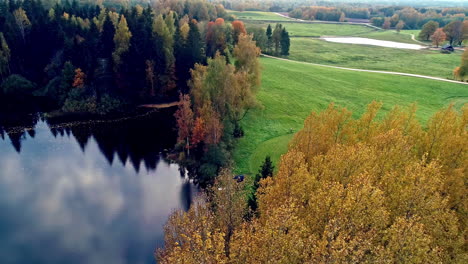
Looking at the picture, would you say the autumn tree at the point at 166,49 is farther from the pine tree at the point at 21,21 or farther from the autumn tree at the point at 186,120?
the pine tree at the point at 21,21

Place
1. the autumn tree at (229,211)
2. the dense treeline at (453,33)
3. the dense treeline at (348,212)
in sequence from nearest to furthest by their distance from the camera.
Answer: the dense treeline at (348,212), the autumn tree at (229,211), the dense treeline at (453,33)

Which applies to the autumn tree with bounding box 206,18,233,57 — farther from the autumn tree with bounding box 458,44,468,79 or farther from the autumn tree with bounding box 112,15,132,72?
the autumn tree with bounding box 458,44,468,79

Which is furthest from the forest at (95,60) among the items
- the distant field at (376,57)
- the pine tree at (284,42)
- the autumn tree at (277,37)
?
the distant field at (376,57)

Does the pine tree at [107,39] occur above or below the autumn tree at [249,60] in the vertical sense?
above

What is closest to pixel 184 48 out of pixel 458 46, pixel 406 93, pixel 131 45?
pixel 131 45

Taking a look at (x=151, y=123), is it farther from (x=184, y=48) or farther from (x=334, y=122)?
(x=334, y=122)

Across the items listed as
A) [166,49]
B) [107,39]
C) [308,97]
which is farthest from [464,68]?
[107,39]

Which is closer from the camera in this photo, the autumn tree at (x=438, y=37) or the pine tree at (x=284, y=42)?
the pine tree at (x=284, y=42)
